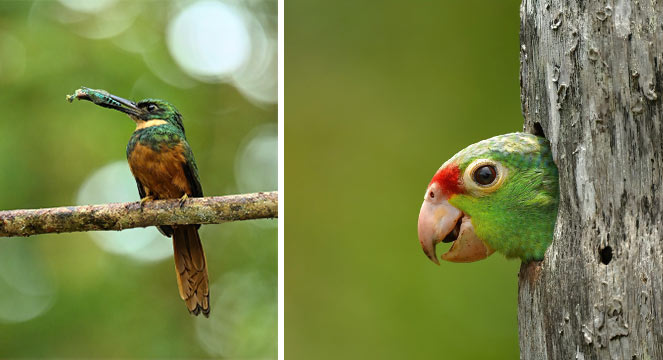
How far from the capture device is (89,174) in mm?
2352

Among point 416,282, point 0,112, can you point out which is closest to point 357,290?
point 416,282

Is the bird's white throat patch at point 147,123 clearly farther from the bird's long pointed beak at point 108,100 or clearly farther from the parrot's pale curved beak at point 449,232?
the parrot's pale curved beak at point 449,232

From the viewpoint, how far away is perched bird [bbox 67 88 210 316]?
2283 millimetres

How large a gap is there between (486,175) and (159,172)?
140cm

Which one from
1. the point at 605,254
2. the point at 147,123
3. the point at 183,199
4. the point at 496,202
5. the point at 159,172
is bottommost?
the point at 605,254

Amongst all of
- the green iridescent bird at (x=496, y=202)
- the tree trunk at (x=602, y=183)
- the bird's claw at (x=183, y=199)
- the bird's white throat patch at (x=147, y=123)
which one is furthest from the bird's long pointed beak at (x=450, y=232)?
the bird's white throat patch at (x=147, y=123)

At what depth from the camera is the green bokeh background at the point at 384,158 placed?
9.96ft

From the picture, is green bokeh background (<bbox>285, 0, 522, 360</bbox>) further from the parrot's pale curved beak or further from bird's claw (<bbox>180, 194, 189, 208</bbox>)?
the parrot's pale curved beak

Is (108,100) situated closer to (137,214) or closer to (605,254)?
(137,214)

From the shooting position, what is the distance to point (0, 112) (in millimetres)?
2295

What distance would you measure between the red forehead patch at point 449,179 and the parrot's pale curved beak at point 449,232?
28mm

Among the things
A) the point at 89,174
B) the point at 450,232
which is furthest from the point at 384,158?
the point at 450,232

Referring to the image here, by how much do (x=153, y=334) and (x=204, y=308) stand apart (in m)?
0.22

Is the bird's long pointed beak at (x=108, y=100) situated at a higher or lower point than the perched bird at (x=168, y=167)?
higher
